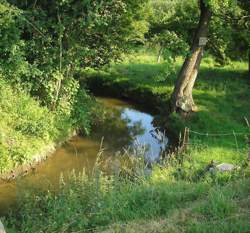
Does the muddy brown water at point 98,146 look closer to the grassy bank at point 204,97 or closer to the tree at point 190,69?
the grassy bank at point 204,97

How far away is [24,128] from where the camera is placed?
18031mm

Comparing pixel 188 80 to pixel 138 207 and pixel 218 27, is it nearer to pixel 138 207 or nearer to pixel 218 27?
pixel 218 27

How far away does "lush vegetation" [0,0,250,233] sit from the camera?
10453mm

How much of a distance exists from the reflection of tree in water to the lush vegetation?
74cm

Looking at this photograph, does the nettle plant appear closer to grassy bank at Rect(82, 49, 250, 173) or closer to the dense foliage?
grassy bank at Rect(82, 49, 250, 173)

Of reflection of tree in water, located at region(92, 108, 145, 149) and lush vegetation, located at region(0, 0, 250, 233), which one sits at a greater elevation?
lush vegetation, located at region(0, 0, 250, 233)

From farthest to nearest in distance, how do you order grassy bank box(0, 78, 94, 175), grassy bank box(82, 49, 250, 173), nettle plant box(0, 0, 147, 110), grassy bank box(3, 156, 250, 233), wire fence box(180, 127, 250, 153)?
nettle plant box(0, 0, 147, 110) < wire fence box(180, 127, 250, 153) < grassy bank box(82, 49, 250, 173) < grassy bank box(0, 78, 94, 175) < grassy bank box(3, 156, 250, 233)

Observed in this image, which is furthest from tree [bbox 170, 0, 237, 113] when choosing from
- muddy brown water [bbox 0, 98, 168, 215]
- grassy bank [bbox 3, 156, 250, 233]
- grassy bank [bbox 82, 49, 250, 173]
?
grassy bank [bbox 3, 156, 250, 233]

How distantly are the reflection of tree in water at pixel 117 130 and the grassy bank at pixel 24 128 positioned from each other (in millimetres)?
2214

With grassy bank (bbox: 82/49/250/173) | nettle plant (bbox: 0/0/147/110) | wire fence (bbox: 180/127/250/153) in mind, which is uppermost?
nettle plant (bbox: 0/0/147/110)

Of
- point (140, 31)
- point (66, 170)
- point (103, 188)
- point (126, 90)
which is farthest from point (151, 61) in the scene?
point (103, 188)

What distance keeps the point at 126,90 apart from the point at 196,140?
10.5 meters

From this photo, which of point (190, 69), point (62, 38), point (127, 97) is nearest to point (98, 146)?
point (62, 38)

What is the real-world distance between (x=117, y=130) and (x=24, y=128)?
659cm
